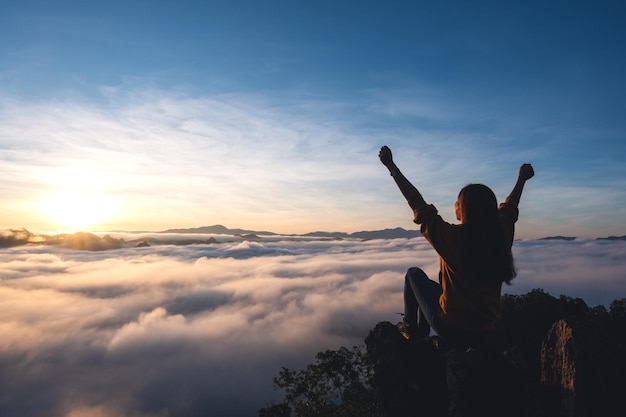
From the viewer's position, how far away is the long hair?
12.1ft

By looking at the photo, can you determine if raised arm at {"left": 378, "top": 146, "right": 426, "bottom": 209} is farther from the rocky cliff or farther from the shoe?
the shoe

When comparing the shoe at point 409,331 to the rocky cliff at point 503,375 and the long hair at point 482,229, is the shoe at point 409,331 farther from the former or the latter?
the long hair at point 482,229

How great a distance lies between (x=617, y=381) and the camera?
5547 mm

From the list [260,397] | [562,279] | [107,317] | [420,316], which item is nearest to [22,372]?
[107,317]

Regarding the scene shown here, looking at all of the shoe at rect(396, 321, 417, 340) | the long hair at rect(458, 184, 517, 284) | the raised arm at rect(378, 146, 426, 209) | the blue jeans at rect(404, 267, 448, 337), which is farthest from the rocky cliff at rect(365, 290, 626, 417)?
the raised arm at rect(378, 146, 426, 209)

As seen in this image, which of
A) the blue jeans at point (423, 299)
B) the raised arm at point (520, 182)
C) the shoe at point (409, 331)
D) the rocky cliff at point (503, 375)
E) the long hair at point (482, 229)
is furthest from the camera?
the shoe at point (409, 331)

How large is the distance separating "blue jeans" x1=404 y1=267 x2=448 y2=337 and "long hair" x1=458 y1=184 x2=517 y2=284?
1341mm

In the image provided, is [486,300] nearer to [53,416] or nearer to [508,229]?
[508,229]

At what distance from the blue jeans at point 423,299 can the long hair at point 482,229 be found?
1341 millimetres

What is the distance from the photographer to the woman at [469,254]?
12.2 feet

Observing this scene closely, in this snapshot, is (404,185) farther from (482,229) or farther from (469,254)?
(469,254)

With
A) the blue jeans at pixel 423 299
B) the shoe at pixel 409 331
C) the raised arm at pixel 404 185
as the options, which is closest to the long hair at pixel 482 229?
the raised arm at pixel 404 185

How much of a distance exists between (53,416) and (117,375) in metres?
37.4

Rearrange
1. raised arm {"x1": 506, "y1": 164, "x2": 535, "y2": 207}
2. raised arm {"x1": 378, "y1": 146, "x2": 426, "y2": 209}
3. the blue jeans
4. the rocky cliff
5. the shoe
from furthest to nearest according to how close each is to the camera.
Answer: the shoe
the rocky cliff
the blue jeans
raised arm {"x1": 506, "y1": 164, "x2": 535, "y2": 207}
raised arm {"x1": 378, "y1": 146, "x2": 426, "y2": 209}
